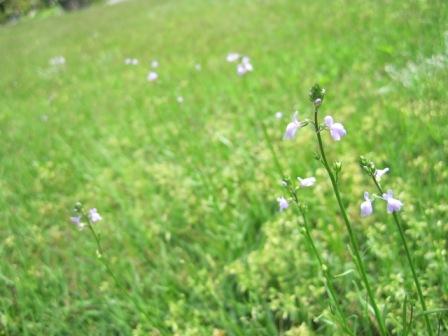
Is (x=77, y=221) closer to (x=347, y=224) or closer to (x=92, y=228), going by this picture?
(x=92, y=228)

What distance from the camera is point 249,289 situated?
2.55 meters

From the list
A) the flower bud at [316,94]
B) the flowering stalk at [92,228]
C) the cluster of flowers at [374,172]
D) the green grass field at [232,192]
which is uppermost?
the flower bud at [316,94]

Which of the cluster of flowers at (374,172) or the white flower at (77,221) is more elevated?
the cluster of flowers at (374,172)

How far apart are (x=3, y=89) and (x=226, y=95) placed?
281 inches

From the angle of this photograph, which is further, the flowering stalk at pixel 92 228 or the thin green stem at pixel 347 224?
the flowering stalk at pixel 92 228

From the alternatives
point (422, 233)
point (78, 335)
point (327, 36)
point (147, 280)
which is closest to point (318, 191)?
point (422, 233)

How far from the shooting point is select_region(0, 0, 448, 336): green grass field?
7.89 ft

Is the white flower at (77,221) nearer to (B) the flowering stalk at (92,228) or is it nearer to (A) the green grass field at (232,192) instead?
(B) the flowering stalk at (92,228)

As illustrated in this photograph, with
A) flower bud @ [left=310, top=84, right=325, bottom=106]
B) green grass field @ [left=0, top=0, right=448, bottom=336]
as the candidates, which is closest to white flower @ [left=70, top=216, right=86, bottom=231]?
green grass field @ [left=0, top=0, right=448, bottom=336]

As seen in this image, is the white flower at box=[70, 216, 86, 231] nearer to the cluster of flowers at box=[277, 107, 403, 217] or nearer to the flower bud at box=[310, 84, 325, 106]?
the cluster of flowers at box=[277, 107, 403, 217]

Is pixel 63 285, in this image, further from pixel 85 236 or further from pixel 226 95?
pixel 226 95

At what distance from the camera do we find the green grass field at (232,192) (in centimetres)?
240

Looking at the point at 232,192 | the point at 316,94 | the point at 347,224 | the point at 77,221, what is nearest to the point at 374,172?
the point at 347,224

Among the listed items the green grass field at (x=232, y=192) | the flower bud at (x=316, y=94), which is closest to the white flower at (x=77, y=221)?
the green grass field at (x=232, y=192)
